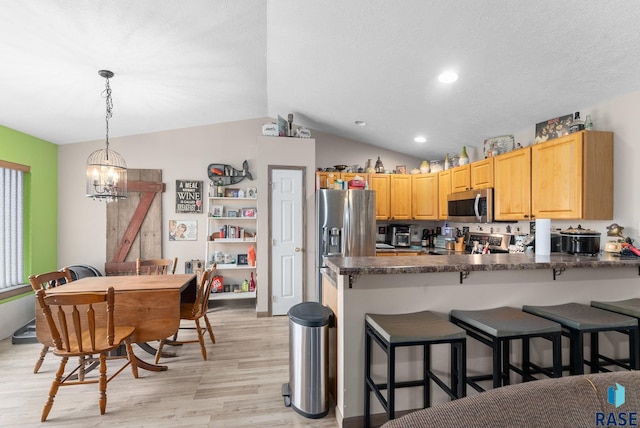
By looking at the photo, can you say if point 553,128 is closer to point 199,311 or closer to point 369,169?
point 369,169

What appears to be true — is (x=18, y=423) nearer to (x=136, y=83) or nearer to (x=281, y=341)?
(x=281, y=341)

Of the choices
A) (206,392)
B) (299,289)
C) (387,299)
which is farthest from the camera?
(299,289)

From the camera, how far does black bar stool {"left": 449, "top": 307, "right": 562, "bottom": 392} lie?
66.0 inches

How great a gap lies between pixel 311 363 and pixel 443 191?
11.6ft

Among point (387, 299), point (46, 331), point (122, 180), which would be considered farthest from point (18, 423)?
point (387, 299)

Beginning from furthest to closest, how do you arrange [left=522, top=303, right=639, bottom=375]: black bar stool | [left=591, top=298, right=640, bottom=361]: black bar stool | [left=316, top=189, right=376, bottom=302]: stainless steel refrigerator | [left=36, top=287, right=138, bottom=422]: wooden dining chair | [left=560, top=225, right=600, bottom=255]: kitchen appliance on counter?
1. [left=316, top=189, right=376, bottom=302]: stainless steel refrigerator
2. [left=560, top=225, right=600, bottom=255]: kitchen appliance on counter
3. [left=36, top=287, right=138, bottom=422]: wooden dining chair
4. [left=591, top=298, right=640, bottom=361]: black bar stool
5. [left=522, top=303, right=639, bottom=375]: black bar stool

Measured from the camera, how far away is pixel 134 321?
105 inches

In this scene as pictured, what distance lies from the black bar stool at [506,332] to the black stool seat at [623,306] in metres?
0.60

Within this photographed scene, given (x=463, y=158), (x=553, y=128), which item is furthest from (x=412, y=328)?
(x=463, y=158)

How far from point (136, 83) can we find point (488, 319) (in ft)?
12.3

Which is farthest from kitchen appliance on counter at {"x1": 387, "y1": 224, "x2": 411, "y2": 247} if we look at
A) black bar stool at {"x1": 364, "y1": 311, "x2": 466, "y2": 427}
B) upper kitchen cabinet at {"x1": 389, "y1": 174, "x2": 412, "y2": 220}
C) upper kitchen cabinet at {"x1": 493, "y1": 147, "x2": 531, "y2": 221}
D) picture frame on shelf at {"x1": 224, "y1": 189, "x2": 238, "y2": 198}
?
black bar stool at {"x1": 364, "y1": 311, "x2": 466, "y2": 427}

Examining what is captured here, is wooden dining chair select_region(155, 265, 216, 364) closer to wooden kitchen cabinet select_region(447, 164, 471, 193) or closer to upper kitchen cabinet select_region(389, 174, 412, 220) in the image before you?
upper kitchen cabinet select_region(389, 174, 412, 220)

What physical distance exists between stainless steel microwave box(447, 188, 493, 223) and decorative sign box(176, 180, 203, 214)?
3.75m

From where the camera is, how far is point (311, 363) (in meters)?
2.09
